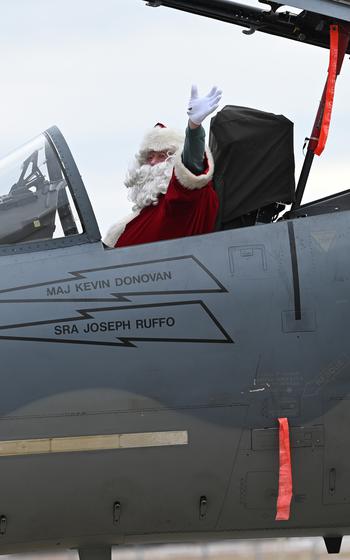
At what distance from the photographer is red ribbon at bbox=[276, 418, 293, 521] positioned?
532 centimetres

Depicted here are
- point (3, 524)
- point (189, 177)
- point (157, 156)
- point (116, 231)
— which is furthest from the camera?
point (157, 156)

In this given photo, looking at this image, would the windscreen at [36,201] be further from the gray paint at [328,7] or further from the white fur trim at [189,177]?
the gray paint at [328,7]

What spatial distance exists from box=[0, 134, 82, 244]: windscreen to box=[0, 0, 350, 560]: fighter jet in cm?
2

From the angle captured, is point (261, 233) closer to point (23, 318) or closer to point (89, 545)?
point (23, 318)

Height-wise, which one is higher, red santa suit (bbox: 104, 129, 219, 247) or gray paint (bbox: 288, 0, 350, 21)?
gray paint (bbox: 288, 0, 350, 21)

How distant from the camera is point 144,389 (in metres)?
5.23

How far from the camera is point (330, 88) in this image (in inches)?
230

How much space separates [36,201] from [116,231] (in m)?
0.58

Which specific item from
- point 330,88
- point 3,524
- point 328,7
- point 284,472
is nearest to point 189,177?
point 330,88

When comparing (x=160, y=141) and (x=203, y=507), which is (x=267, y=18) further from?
(x=203, y=507)

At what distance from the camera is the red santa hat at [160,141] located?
6.27m

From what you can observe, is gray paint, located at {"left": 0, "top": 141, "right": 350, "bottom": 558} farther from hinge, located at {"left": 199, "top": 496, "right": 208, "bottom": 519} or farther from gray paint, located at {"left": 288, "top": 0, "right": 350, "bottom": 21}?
gray paint, located at {"left": 288, "top": 0, "right": 350, "bottom": 21}

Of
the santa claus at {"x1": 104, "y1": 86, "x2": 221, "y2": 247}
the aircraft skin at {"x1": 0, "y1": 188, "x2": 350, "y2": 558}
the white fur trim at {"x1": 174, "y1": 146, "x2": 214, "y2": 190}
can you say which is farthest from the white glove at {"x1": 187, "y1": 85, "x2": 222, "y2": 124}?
the aircraft skin at {"x1": 0, "y1": 188, "x2": 350, "y2": 558}

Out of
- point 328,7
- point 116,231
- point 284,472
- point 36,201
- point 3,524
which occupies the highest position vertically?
point 328,7
